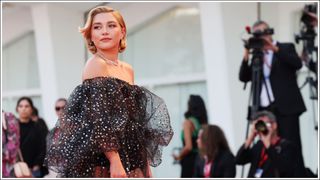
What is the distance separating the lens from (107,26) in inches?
115

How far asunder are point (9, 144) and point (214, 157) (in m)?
1.76

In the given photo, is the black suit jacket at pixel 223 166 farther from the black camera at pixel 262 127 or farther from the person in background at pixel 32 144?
the person in background at pixel 32 144

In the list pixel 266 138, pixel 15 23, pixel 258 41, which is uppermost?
pixel 15 23

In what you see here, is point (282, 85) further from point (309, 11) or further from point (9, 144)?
point (9, 144)

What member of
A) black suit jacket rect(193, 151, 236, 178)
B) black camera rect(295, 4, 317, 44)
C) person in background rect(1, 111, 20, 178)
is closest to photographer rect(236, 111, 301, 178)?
black suit jacket rect(193, 151, 236, 178)

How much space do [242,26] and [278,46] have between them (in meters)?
2.32

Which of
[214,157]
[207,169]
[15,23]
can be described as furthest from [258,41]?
[15,23]

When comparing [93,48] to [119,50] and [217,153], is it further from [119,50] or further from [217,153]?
[217,153]

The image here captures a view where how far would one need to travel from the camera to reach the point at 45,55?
10.2m

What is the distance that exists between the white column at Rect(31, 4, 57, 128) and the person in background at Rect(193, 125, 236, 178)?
13.2 ft

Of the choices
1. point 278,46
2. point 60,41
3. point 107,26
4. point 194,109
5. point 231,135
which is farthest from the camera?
point 60,41

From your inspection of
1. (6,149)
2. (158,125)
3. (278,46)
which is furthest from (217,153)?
(158,125)

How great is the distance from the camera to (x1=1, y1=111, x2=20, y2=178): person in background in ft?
21.3

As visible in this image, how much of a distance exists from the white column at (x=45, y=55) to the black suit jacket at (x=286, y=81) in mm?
4530
